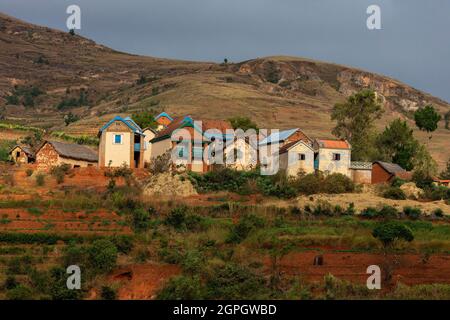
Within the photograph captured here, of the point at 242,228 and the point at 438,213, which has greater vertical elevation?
the point at 438,213

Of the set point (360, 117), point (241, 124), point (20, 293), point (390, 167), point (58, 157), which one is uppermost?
point (360, 117)

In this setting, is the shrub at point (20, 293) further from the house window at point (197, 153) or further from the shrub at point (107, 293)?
the house window at point (197, 153)

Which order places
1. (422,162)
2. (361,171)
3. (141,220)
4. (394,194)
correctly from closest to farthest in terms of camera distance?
(141,220), (394,194), (361,171), (422,162)

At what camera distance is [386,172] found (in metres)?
49.7

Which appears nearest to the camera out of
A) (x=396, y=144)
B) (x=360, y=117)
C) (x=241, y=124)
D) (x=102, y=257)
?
(x=102, y=257)

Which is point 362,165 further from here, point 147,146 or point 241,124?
point 147,146

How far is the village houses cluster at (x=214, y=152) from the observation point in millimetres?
48250

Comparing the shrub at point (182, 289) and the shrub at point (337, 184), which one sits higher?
the shrub at point (337, 184)

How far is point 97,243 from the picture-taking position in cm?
3394

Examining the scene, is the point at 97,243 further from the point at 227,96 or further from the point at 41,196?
the point at 227,96

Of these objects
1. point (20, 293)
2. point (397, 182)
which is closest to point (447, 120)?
point (397, 182)

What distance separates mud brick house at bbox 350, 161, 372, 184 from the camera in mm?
49438

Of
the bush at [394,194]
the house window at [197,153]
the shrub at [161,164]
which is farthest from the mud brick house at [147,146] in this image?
the bush at [394,194]

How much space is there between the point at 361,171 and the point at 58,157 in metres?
17.5
